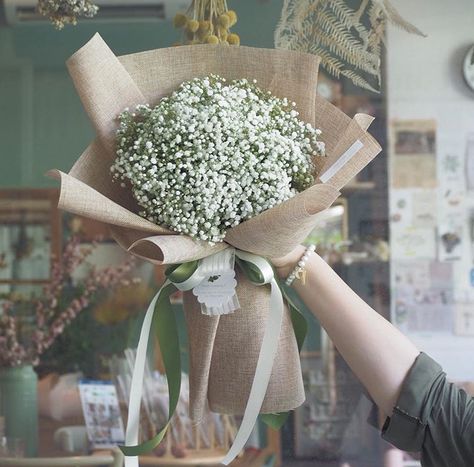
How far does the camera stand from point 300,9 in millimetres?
1757

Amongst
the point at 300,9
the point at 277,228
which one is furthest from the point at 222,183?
the point at 300,9

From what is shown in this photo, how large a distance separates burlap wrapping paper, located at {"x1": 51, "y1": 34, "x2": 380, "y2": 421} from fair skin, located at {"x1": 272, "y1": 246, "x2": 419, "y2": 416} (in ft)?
0.37

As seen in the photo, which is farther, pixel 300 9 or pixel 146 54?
pixel 300 9

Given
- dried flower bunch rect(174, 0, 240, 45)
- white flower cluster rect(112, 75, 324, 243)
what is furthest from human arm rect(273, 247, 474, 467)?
dried flower bunch rect(174, 0, 240, 45)

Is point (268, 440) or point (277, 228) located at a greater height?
point (277, 228)

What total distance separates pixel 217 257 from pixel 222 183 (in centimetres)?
14

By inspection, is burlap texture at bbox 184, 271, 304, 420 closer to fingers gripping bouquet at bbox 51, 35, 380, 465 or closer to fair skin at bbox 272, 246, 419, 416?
fingers gripping bouquet at bbox 51, 35, 380, 465

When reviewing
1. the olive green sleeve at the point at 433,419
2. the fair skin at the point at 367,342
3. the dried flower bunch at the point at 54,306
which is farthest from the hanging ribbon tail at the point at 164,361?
the dried flower bunch at the point at 54,306

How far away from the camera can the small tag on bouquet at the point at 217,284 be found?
4.20ft

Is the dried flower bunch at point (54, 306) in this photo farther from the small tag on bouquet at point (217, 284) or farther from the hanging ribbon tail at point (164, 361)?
the small tag on bouquet at point (217, 284)

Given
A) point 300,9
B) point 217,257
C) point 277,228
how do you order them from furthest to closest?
point 300,9
point 217,257
point 277,228

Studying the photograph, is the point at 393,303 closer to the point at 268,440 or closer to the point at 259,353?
the point at 268,440

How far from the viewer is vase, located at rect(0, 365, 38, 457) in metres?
2.68

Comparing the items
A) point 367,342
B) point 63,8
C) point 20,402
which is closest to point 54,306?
point 20,402
